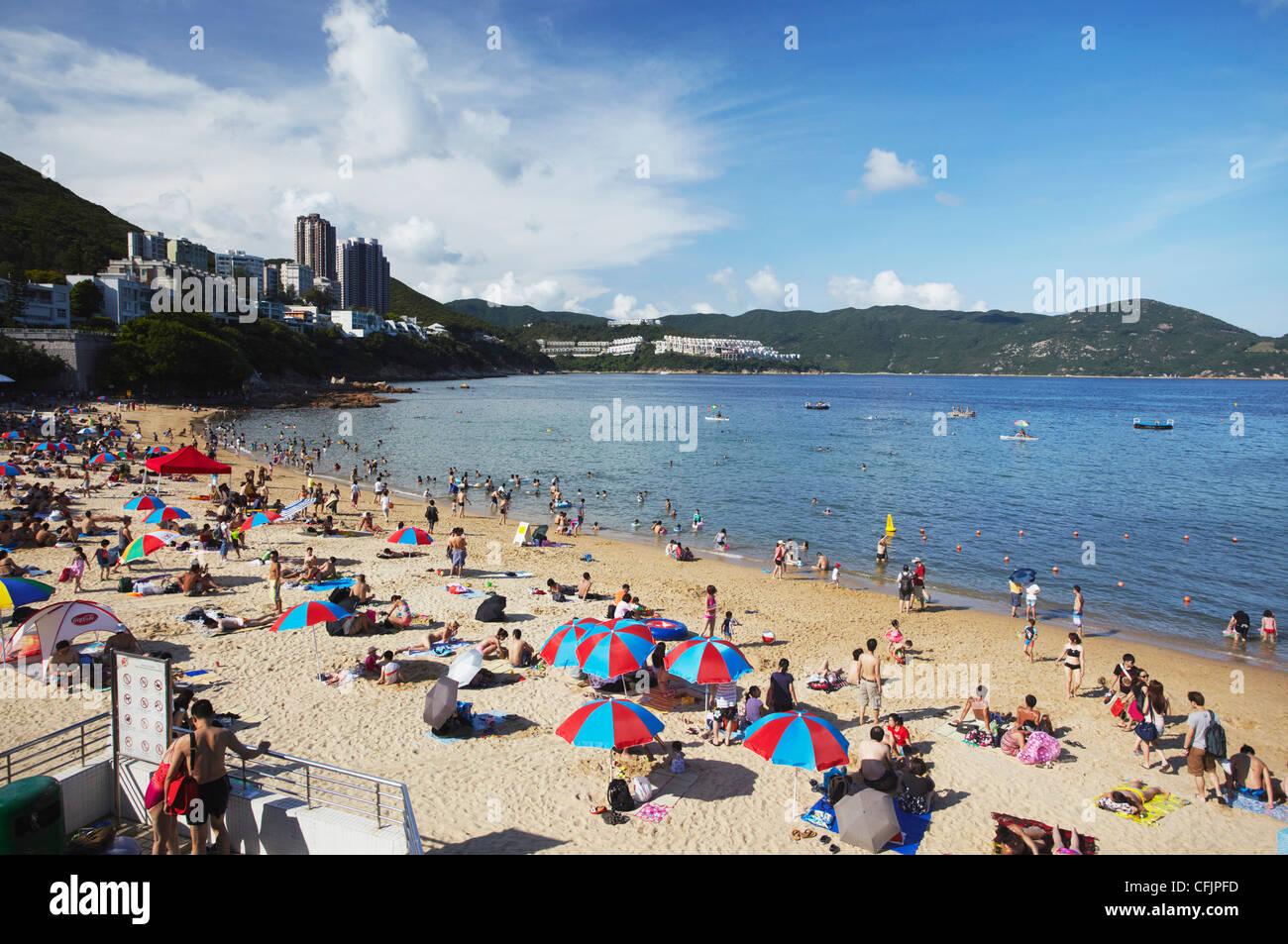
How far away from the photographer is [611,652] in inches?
454

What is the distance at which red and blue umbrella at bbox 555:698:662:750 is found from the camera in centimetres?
895

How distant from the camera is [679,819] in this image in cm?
912

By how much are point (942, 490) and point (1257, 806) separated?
108ft

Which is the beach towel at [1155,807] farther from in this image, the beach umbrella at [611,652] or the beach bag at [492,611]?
the beach bag at [492,611]

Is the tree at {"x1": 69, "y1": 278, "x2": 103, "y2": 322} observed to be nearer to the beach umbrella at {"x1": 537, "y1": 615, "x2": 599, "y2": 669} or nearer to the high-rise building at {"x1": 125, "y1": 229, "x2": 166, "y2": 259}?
the high-rise building at {"x1": 125, "y1": 229, "x2": 166, "y2": 259}

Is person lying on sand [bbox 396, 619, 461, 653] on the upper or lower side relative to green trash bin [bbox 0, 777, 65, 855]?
lower

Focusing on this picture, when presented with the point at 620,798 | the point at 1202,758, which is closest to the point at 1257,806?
the point at 1202,758

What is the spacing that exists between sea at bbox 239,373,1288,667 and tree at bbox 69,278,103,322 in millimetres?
27317

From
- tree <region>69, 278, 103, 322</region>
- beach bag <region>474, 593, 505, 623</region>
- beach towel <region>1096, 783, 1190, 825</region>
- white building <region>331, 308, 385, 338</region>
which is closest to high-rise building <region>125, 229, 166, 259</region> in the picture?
white building <region>331, 308, 385, 338</region>

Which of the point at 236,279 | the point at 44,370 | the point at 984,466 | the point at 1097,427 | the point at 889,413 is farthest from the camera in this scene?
the point at 236,279

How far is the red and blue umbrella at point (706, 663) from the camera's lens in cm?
1123
